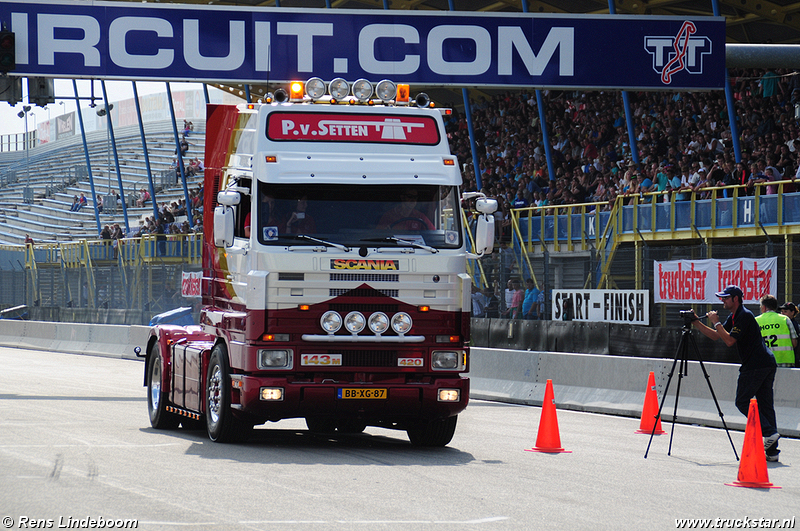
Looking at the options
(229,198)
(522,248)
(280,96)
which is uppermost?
(280,96)

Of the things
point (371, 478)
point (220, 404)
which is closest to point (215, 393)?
point (220, 404)

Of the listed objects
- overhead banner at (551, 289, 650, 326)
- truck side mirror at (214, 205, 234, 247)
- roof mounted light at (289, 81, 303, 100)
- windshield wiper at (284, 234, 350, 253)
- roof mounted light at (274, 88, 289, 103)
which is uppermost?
roof mounted light at (289, 81, 303, 100)

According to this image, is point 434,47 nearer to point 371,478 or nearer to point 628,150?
point 628,150

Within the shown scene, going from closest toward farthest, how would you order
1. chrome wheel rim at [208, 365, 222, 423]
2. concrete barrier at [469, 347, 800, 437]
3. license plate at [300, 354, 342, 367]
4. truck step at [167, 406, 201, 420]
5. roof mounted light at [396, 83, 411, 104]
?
license plate at [300, 354, 342, 367] < chrome wheel rim at [208, 365, 222, 423] < roof mounted light at [396, 83, 411, 104] < truck step at [167, 406, 201, 420] < concrete barrier at [469, 347, 800, 437]

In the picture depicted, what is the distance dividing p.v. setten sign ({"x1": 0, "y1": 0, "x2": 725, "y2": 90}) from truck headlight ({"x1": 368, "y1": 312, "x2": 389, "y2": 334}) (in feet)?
36.6

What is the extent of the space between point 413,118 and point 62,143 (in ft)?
291

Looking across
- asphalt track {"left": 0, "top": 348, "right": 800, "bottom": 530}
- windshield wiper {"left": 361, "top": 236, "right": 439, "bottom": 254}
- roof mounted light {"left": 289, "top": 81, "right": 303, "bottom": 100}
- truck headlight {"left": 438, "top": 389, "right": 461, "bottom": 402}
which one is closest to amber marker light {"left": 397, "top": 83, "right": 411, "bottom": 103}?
roof mounted light {"left": 289, "top": 81, "right": 303, "bottom": 100}

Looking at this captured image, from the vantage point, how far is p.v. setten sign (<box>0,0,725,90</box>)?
21.7 meters

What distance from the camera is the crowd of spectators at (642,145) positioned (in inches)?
976

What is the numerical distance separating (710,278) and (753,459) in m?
10.3

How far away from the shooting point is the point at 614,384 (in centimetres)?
1708

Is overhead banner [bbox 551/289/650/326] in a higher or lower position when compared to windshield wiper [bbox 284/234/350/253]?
lower

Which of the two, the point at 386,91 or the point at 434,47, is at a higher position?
the point at 434,47

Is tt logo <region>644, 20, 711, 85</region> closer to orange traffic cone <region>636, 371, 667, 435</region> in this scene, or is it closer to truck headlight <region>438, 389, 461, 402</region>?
orange traffic cone <region>636, 371, 667, 435</region>
